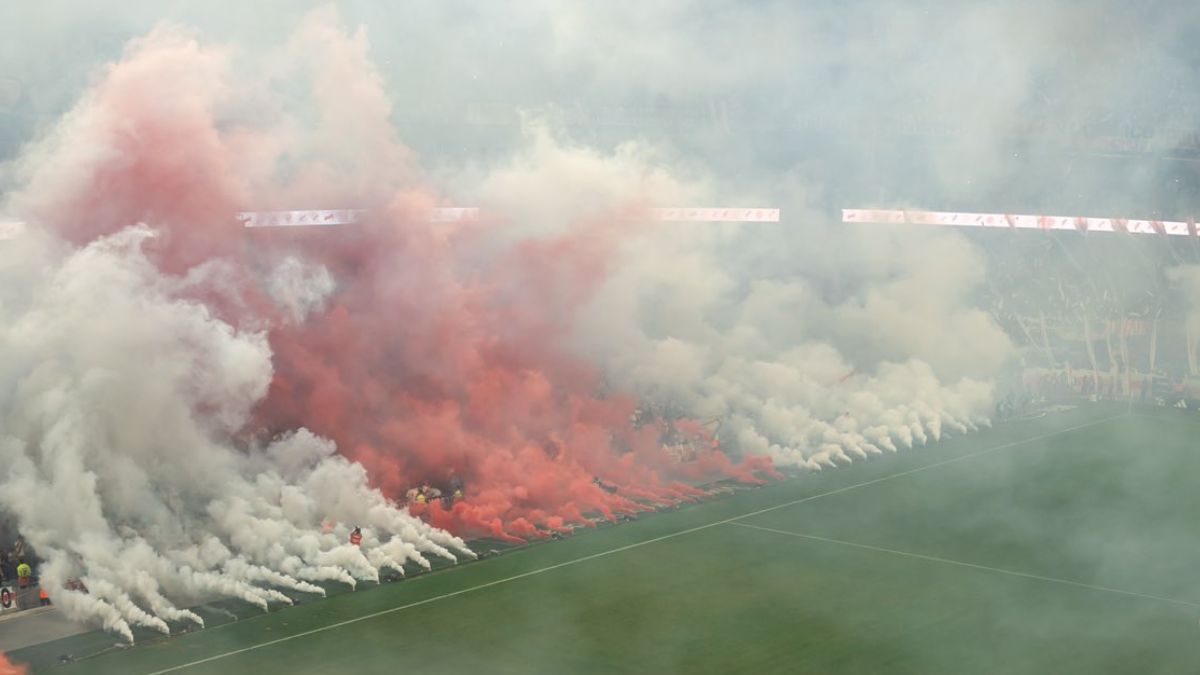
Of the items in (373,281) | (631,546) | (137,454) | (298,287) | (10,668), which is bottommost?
(10,668)

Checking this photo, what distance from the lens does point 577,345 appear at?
30.5 metres

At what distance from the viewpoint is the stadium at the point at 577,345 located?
70.6 feet

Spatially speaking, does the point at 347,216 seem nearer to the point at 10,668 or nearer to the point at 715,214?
the point at 10,668

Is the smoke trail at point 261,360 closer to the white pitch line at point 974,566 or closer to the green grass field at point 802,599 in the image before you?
the green grass field at point 802,599

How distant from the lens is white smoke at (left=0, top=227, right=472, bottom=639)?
21.5m

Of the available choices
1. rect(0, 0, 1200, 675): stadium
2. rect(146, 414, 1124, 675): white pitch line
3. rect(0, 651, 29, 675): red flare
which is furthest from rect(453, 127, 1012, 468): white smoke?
rect(0, 651, 29, 675): red flare

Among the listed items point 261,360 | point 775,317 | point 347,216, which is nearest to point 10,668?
point 261,360

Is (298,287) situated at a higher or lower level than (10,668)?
higher

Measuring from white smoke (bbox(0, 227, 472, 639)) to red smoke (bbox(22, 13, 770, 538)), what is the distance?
1.27m

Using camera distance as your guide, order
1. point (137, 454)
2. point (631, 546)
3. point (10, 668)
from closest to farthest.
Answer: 1. point (10, 668)
2. point (137, 454)
3. point (631, 546)

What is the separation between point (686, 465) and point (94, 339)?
47.6 ft

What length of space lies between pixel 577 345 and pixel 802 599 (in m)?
9.64

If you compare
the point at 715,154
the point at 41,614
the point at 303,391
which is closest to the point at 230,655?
the point at 41,614

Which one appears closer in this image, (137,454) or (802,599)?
(802,599)
